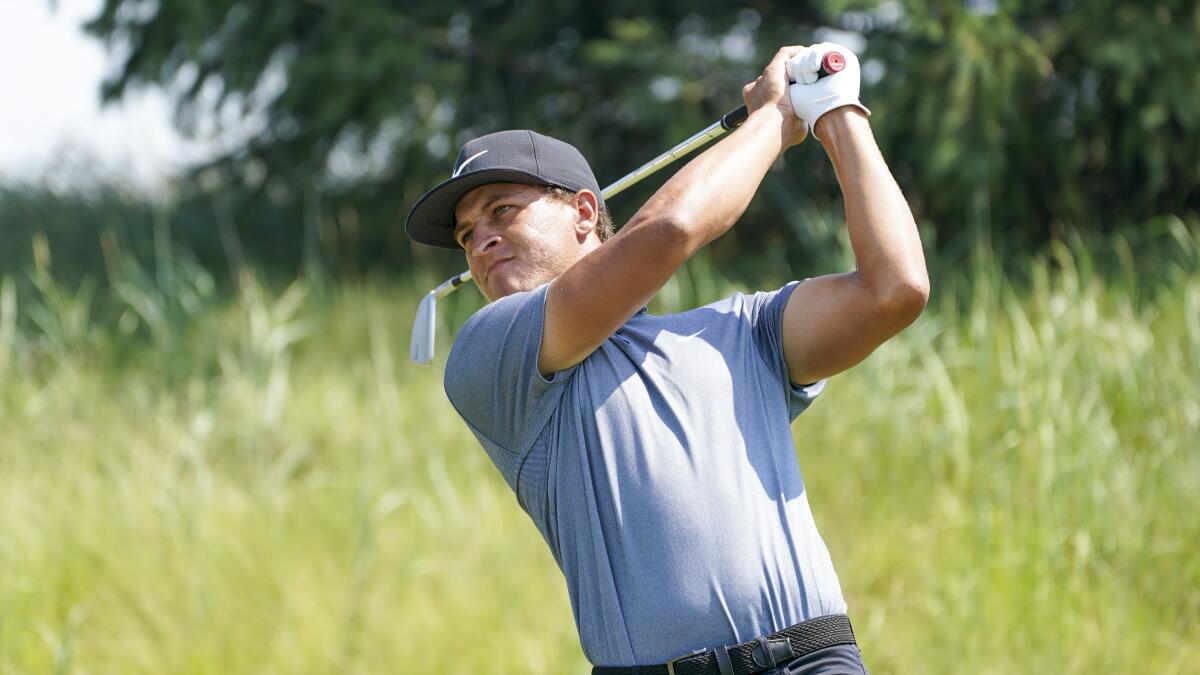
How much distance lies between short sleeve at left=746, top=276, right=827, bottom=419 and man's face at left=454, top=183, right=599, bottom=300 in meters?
0.38

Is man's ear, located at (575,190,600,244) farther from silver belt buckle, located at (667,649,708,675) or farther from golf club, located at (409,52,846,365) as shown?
silver belt buckle, located at (667,649,708,675)

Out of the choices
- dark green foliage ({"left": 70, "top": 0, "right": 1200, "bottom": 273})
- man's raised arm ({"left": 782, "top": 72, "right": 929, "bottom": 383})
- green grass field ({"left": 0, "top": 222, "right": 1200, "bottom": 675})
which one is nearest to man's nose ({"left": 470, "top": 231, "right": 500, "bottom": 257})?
man's raised arm ({"left": 782, "top": 72, "right": 929, "bottom": 383})

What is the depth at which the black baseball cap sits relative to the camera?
2600mm

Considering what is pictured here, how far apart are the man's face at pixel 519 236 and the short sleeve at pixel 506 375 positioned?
101 mm

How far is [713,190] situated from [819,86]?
327mm

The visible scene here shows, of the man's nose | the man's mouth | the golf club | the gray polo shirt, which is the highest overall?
the golf club

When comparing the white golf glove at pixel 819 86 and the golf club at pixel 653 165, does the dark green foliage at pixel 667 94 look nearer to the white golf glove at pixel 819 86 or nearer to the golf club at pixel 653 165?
the golf club at pixel 653 165

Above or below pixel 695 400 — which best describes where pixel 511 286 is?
above

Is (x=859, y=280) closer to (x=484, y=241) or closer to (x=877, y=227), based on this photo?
(x=877, y=227)

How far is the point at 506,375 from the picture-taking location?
8.00ft

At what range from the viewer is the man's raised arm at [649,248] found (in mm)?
2238

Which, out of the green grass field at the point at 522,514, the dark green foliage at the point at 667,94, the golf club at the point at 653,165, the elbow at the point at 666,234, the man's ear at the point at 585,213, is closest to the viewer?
the elbow at the point at 666,234

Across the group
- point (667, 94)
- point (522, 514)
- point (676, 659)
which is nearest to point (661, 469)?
point (676, 659)

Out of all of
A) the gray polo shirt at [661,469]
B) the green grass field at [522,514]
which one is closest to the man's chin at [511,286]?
the gray polo shirt at [661,469]
